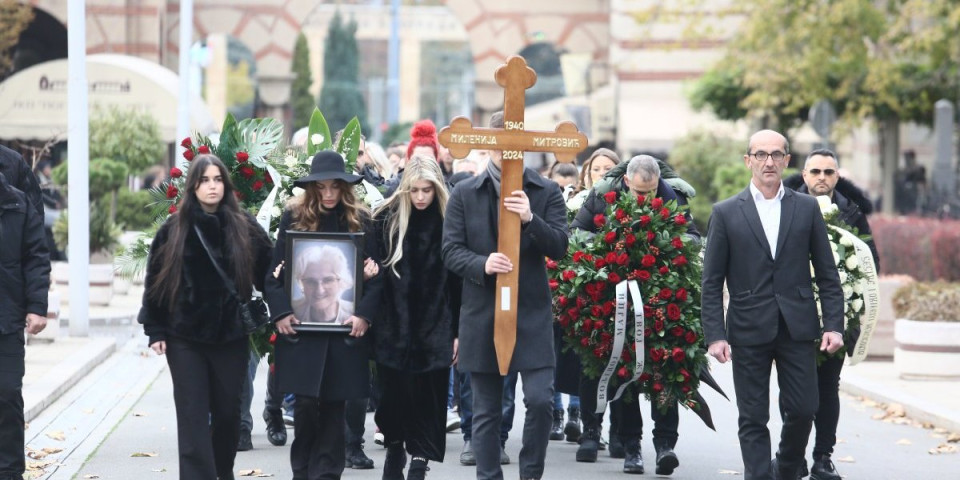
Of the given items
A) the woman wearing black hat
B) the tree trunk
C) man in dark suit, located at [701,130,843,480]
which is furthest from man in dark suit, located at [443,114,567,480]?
the tree trunk

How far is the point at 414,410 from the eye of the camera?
29.7 feet

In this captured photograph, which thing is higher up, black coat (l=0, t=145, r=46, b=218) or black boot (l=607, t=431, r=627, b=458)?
black coat (l=0, t=145, r=46, b=218)

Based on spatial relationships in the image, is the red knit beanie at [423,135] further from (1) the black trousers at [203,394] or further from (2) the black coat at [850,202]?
(1) the black trousers at [203,394]

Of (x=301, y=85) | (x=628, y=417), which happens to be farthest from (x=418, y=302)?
(x=301, y=85)

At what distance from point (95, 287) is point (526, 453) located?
1436 cm

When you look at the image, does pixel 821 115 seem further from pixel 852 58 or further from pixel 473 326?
pixel 473 326

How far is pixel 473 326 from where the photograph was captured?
8562 millimetres

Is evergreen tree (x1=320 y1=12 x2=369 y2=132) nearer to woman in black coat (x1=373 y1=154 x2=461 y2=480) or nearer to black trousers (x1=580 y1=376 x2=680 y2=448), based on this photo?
black trousers (x1=580 y1=376 x2=680 y2=448)

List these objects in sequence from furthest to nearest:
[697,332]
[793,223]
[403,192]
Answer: [697,332] → [403,192] → [793,223]

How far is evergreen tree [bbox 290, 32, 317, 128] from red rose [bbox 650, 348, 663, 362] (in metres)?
67.2

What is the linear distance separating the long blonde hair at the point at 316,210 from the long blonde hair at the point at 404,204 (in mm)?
367

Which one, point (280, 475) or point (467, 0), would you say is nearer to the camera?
point (280, 475)

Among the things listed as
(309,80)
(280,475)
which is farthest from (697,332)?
(309,80)

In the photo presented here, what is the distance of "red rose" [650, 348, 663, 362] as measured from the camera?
32.0 feet
